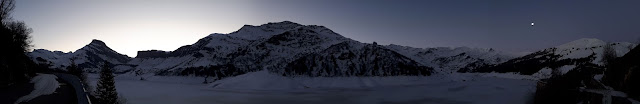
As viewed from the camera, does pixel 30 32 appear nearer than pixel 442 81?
Yes

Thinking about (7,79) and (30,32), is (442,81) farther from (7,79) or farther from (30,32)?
(7,79)

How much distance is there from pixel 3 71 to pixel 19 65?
7.66 metres

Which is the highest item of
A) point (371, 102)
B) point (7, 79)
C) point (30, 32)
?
point (30, 32)

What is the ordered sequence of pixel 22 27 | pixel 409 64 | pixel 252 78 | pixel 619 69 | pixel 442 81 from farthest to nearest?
pixel 409 64, pixel 442 81, pixel 252 78, pixel 619 69, pixel 22 27

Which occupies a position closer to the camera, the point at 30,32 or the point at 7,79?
the point at 7,79

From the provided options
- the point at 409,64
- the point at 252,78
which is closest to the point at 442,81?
the point at 409,64

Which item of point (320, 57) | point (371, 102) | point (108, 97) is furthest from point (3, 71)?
point (320, 57)

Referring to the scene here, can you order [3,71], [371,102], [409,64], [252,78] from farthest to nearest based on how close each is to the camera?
1. [409,64]
2. [252,78]
3. [371,102]
4. [3,71]

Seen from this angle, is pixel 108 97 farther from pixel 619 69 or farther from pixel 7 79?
pixel 619 69

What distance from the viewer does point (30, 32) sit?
64125 mm

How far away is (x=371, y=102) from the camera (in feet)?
308

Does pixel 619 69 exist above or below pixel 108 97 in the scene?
above

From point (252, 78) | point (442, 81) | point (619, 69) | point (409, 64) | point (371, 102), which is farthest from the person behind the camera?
point (409, 64)

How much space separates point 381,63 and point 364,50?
1393 cm
